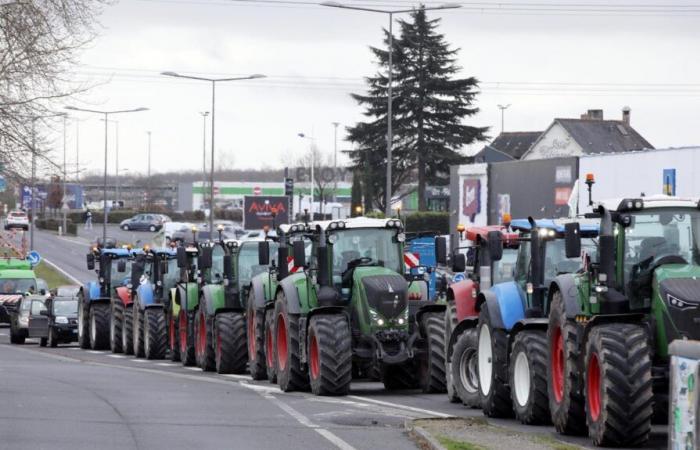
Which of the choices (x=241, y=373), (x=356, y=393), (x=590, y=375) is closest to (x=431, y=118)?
(x=241, y=373)

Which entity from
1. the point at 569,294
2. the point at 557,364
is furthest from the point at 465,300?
the point at 569,294

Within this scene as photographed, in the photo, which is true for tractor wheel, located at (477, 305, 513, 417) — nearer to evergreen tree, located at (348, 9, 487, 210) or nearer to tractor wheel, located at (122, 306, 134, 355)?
tractor wheel, located at (122, 306, 134, 355)

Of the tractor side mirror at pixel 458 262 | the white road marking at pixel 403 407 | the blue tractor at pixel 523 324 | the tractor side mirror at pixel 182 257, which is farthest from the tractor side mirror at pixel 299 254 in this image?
the tractor side mirror at pixel 182 257

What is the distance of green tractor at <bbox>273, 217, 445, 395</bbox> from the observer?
69.7ft

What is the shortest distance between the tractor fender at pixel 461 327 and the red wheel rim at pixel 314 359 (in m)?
2.03

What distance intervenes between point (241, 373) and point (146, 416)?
10098mm

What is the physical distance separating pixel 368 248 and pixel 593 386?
811 centimetres

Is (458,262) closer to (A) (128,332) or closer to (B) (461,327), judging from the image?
(B) (461,327)

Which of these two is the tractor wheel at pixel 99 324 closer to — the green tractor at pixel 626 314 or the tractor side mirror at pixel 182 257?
the tractor side mirror at pixel 182 257

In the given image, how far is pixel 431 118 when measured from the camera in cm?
8812

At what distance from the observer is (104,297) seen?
3941 centimetres

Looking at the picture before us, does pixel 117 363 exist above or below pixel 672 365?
below

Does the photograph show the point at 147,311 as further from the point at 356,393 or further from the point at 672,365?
the point at 672,365

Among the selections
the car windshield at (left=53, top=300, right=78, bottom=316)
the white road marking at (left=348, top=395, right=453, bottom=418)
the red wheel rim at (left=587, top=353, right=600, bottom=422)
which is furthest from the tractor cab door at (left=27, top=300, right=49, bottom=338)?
the red wheel rim at (left=587, top=353, right=600, bottom=422)
